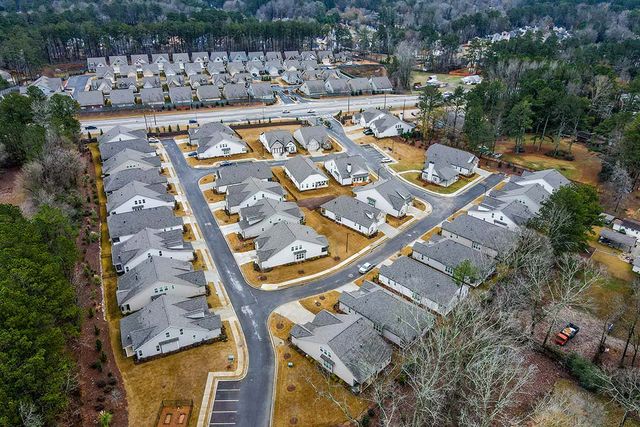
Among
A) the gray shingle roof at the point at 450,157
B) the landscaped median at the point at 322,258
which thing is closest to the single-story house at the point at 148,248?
the landscaped median at the point at 322,258

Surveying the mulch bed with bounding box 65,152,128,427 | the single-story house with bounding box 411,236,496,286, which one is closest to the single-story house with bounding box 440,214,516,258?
the single-story house with bounding box 411,236,496,286

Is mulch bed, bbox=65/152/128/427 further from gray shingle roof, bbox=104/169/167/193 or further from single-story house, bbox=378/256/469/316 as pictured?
single-story house, bbox=378/256/469/316

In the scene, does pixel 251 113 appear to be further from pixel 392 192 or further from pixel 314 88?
pixel 392 192

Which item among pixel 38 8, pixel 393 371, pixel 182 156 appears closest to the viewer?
pixel 393 371

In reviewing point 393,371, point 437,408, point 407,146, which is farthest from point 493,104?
point 437,408

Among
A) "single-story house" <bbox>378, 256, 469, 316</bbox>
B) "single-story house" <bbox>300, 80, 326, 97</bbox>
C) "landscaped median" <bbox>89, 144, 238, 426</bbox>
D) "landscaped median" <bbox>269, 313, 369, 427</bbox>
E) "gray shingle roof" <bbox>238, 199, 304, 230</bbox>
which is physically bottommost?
"landscaped median" <bbox>269, 313, 369, 427</bbox>

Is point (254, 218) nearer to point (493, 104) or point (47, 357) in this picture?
point (47, 357)
